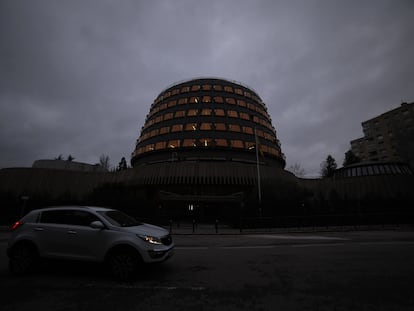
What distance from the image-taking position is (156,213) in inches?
1169

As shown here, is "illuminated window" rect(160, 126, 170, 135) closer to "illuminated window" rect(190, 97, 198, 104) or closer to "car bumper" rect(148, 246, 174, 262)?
"illuminated window" rect(190, 97, 198, 104)

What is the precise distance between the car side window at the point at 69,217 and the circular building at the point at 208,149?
24686 mm

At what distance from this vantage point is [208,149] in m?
44.2

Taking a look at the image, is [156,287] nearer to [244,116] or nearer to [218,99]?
[244,116]

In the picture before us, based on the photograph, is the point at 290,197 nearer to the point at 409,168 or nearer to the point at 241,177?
the point at 241,177

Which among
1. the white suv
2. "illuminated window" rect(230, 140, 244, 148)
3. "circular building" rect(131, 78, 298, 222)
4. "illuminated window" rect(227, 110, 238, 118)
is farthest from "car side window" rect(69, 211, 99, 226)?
"illuminated window" rect(227, 110, 238, 118)

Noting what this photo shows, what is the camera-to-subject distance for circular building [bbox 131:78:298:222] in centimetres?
3738

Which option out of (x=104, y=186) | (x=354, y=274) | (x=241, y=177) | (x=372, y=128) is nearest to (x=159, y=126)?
(x=104, y=186)

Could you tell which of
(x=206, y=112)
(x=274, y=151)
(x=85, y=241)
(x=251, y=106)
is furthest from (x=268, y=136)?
(x=85, y=241)

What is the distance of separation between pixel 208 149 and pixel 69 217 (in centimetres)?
3844

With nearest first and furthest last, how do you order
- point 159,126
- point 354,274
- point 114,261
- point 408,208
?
point 114,261 < point 354,274 < point 408,208 < point 159,126

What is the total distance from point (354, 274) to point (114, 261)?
6.48 m

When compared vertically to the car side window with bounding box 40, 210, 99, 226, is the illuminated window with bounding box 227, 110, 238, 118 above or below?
above

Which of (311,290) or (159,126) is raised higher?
(159,126)
